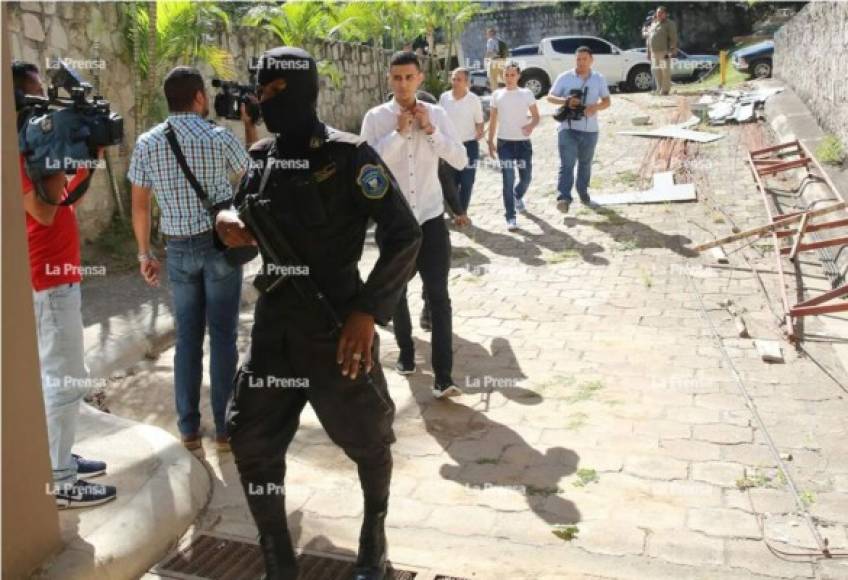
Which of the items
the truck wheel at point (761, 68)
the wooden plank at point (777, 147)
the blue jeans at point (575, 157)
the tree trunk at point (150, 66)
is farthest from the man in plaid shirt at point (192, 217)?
the truck wheel at point (761, 68)

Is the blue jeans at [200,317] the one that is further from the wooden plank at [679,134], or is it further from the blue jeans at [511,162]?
the wooden plank at [679,134]

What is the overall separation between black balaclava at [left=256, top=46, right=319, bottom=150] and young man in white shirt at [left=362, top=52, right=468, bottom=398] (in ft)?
6.10

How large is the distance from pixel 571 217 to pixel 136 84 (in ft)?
16.6

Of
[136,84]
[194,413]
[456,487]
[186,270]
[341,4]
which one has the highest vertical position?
[341,4]

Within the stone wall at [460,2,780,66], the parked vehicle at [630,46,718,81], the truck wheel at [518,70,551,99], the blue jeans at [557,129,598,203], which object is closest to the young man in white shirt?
the blue jeans at [557,129,598,203]

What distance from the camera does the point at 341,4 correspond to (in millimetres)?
15914

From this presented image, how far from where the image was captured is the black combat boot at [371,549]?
3.00 metres

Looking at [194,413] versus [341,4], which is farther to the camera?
[341,4]

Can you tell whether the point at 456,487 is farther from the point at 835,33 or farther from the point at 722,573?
the point at 835,33

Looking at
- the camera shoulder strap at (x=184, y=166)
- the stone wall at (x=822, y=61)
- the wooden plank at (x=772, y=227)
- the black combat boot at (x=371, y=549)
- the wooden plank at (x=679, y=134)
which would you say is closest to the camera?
the black combat boot at (x=371, y=549)

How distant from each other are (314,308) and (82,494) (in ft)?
4.87

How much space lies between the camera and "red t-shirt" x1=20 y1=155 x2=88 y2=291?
318 cm

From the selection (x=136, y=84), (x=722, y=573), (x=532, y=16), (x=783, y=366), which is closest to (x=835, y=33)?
(x=783, y=366)

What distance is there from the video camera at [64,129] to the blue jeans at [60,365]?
0.54 meters
